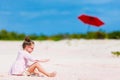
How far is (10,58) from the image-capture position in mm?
12750

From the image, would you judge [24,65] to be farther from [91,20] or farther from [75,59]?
[91,20]

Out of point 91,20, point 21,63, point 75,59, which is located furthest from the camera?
point 91,20

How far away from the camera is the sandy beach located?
9041 mm

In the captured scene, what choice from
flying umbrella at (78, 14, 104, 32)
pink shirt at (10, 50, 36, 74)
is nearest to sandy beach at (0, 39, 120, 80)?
pink shirt at (10, 50, 36, 74)

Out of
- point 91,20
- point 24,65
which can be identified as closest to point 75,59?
point 91,20

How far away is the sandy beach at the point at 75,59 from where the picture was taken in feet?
29.7

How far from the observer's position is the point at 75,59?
12695 millimetres

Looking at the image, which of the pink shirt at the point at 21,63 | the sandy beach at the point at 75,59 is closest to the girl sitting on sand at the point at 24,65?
the pink shirt at the point at 21,63

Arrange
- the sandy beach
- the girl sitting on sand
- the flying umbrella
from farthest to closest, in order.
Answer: the flying umbrella → the sandy beach → the girl sitting on sand

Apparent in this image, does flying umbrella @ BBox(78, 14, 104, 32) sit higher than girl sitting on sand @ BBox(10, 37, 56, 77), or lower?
higher

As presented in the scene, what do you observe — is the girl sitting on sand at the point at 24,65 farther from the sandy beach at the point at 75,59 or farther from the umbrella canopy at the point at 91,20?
the umbrella canopy at the point at 91,20

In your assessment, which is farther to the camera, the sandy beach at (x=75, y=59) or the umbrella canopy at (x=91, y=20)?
the umbrella canopy at (x=91, y=20)

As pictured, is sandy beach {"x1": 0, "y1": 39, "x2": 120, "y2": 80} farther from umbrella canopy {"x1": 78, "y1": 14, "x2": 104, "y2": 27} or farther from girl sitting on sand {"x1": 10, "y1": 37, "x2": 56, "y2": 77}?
umbrella canopy {"x1": 78, "y1": 14, "x2": 104, "y2": 27}

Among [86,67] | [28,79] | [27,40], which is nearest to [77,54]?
[86,67]
